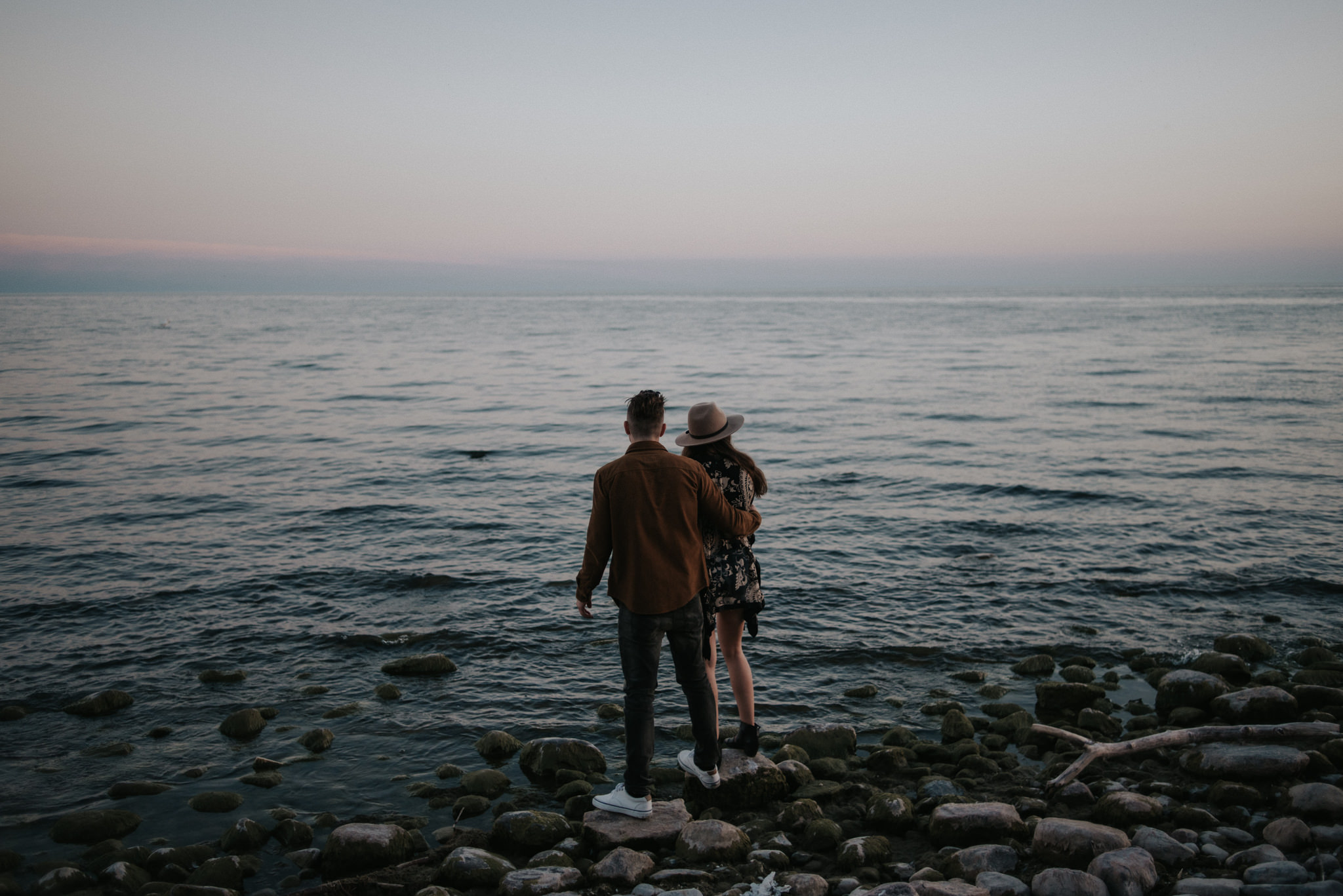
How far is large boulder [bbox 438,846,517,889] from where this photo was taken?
16.0 ft

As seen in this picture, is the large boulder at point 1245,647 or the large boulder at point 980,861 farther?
the large boulder at point 1245,647

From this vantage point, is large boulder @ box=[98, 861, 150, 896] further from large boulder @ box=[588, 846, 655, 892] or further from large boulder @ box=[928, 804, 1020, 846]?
large boulder @ box=[928, 804, 1020, 846]

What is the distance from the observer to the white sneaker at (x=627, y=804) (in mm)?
5406

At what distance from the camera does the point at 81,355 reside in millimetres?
46406

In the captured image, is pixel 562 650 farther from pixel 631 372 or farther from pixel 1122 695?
pixel 631 372

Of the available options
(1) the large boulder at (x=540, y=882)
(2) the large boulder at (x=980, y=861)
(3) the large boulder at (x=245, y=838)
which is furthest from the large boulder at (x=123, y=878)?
(2) the large boulder at (x=980, y=861)

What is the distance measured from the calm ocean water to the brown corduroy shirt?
222 cm

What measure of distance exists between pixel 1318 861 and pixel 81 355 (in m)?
55.8

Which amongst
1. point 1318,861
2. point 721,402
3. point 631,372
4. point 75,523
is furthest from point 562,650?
point 631,372

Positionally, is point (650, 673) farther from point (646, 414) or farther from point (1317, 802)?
point (1317, 802)

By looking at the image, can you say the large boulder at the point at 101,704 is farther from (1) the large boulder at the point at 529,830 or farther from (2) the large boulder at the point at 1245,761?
(2) the large boulder at the point at 1245,761

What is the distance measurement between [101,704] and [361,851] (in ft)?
13.6

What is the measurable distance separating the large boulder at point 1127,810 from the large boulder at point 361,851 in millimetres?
4435

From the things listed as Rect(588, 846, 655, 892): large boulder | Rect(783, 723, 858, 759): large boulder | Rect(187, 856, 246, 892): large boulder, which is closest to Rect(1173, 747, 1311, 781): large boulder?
Rect(783, 723, 858, 759): large boulder
